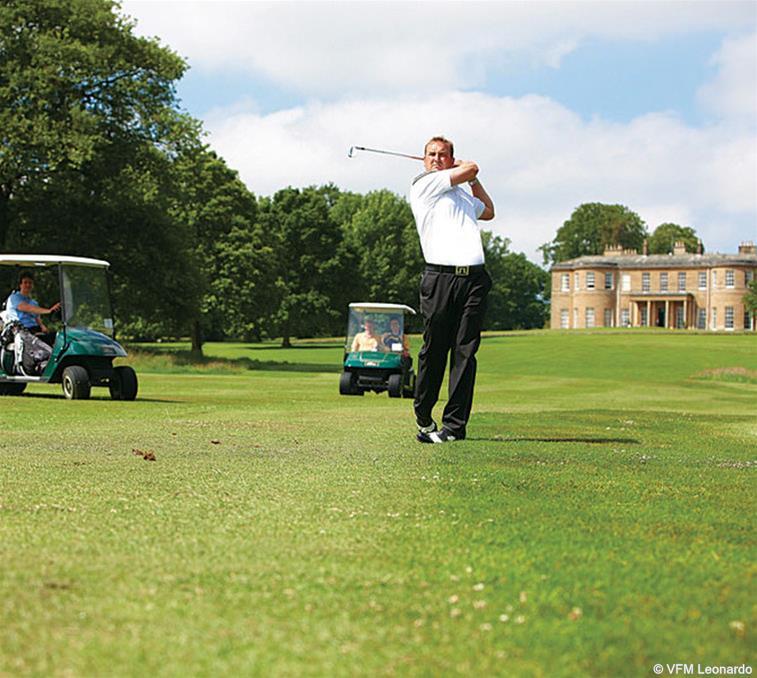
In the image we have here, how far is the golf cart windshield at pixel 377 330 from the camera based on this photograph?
24.8 m

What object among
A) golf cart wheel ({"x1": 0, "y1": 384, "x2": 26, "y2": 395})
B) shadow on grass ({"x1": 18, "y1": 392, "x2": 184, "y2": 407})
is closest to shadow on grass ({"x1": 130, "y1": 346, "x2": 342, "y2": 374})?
golf cart wheel ({"x1": 0, "y1": 384, "x2": 26, "y2": 395})

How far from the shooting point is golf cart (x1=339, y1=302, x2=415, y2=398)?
24297mm

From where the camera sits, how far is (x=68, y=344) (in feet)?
59.5

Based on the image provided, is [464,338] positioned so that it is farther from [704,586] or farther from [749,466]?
[704,586]

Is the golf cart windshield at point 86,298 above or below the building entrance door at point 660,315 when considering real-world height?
below

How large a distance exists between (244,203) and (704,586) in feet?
198

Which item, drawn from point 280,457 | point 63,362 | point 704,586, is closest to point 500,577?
point 704,586

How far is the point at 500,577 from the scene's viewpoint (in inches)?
157

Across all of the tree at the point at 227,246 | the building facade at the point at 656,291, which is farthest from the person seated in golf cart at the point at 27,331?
the building facade at the point at 656,291

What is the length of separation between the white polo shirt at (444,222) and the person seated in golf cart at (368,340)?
51.2 feet

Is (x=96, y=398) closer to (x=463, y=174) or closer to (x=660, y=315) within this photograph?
(x=463, y=174)

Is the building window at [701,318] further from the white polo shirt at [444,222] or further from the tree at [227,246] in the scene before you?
the white polo shirt at [444,222]

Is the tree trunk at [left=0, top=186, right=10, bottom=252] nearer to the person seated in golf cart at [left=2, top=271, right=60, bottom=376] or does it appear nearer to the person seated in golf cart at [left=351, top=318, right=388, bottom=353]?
the person seated in golf cart at [left=351, top=318, right=388, bottom=353]

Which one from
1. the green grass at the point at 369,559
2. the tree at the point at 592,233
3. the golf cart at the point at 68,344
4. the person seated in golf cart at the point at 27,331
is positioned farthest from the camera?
the tree at the point at 592,233
